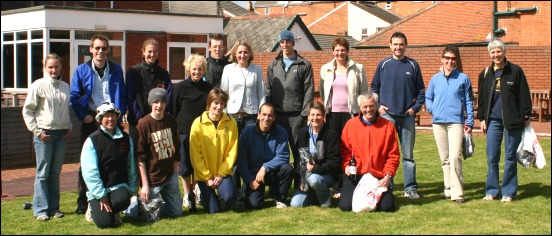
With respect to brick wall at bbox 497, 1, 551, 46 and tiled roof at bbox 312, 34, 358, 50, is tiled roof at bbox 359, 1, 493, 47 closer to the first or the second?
brick wall at bbox 497, 1, 551, 46

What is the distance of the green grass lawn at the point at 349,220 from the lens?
251 inches

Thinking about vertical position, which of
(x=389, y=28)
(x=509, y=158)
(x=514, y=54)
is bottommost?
(x=509, y=158)

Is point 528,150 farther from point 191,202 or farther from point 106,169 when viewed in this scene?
point 106,169

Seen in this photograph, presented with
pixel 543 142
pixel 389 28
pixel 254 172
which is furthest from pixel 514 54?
pixel 254 172

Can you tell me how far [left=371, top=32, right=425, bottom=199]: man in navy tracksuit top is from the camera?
773 centimetres

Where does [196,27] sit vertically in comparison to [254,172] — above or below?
above

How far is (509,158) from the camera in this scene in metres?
7.69

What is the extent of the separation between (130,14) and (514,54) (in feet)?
45.2

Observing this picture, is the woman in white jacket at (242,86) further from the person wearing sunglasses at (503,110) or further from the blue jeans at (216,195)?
the person wearing sunglasses at (503,110)

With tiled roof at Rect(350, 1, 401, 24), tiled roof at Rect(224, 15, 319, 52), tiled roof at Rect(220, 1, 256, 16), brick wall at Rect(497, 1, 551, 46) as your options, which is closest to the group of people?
brick wall at Rect(497, 1, 551, 46)

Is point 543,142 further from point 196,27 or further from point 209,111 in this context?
point 196,27

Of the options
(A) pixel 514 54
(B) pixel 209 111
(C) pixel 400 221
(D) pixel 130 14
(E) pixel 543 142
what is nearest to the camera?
(C) pixel 400 221

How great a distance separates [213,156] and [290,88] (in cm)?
114

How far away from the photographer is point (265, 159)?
24.7ft
